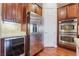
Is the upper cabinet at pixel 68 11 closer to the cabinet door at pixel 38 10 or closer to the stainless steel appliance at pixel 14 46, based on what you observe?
the cabinet door at pixel 38 10

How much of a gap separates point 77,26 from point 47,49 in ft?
1.57

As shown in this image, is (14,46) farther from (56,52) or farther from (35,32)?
(56,52)

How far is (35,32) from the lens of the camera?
73.8 inches

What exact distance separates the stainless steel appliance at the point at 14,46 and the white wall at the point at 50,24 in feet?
1.04

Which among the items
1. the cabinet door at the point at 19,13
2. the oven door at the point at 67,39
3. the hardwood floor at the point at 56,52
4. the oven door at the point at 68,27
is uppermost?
the cabinet door at the point at 19,13

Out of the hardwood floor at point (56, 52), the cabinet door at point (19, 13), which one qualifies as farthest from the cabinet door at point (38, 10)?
the hardwood floor at point (56, 52)

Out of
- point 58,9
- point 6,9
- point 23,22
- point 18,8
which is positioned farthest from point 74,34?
point 6,9

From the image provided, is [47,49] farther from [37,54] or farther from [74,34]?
[74,34]

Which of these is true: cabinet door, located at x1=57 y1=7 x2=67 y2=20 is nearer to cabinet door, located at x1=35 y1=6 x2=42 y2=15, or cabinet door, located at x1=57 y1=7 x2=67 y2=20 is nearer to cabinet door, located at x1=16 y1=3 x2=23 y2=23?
cabinet door, located at x1=35 y1=6 x2=42 y2=15

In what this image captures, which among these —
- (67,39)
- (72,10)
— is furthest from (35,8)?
(67,39)

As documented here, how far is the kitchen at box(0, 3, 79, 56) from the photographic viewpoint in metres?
1.82

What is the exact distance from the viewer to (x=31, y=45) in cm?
188

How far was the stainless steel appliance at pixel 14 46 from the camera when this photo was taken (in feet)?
5.80

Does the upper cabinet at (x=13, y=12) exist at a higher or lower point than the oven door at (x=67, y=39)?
higher
